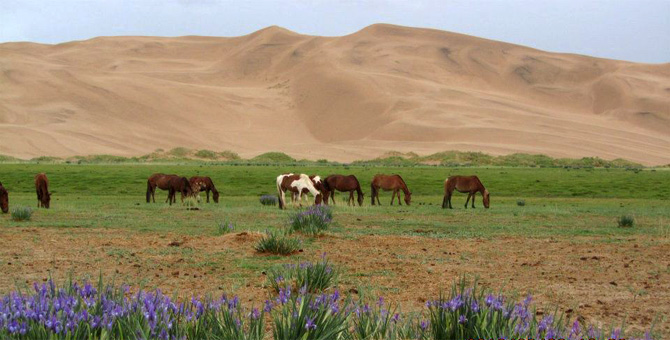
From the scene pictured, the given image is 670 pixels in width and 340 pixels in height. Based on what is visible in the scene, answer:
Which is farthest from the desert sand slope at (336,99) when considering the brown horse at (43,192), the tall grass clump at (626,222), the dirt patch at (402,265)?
the dirt patch at (402,265)

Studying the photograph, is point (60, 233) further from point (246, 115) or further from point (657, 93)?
point (657, 93)

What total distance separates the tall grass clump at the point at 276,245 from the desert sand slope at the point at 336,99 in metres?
82.2

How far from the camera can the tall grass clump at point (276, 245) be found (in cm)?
1319

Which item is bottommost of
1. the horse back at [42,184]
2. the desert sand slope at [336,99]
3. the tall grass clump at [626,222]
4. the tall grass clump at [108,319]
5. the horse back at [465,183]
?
the tall grass clump at [626,222]

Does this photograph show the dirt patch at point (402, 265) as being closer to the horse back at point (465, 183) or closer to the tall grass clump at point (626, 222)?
the tall grass clump at point (626, 222)

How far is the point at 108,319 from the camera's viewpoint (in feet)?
15.8

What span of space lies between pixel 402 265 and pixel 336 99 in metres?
125

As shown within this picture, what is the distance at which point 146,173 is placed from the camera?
50.1 metres

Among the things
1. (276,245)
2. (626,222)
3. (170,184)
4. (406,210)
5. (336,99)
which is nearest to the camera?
(276,245)

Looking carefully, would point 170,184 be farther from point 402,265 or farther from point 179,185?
point 402,265

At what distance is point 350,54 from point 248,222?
146 metres

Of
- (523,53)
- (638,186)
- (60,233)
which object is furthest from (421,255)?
(523,53)

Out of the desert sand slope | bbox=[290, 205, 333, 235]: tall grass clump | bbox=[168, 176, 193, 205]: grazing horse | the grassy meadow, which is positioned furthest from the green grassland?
the desert sand slope

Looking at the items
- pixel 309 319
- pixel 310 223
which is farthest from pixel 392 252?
pixel 309 319
